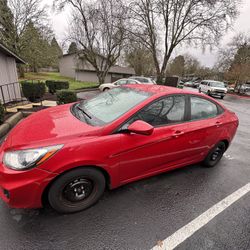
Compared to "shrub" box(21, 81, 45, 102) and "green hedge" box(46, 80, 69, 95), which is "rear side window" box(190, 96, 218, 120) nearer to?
"shrub" box(21, 81, 45, 102)

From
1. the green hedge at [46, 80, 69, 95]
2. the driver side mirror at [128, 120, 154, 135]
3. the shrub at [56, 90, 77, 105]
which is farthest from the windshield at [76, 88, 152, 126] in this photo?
the green hedge at [46, 80, 69, 95]

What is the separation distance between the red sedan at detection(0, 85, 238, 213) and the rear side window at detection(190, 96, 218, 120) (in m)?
0.02

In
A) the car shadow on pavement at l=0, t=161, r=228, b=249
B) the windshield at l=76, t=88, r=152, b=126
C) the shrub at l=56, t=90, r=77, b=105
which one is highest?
the windshield at l=76, t=88, r=152, b=126

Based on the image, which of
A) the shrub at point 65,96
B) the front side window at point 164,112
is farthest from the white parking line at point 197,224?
the shrub at point 65,96

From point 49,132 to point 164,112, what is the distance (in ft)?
5.26

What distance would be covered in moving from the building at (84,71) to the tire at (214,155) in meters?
27.2

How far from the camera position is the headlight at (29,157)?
167cm

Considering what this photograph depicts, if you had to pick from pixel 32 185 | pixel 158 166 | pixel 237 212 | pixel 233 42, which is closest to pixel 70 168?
pixel 32 185

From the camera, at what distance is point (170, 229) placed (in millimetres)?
1987

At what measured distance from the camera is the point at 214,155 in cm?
332

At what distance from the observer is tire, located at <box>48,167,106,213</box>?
1.84 meters

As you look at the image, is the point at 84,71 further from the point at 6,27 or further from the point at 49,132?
the point at 49,132

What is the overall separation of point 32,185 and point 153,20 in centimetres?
2281

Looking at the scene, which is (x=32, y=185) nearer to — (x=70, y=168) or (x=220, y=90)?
(x=70, y=168)
